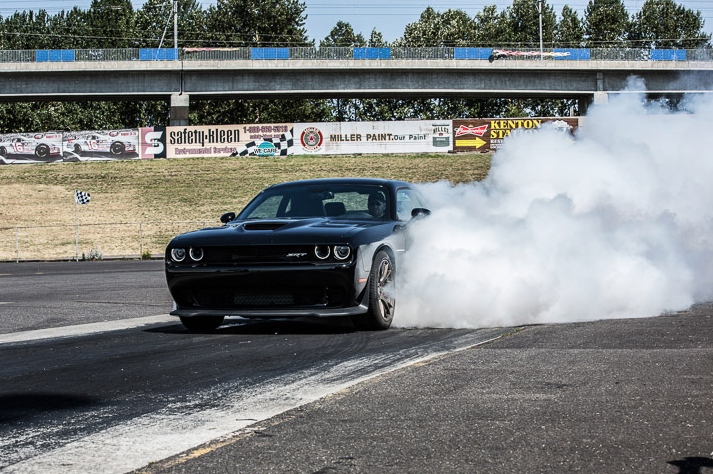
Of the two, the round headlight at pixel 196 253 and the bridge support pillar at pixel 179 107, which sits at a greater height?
the bridge support pillar at pixel 179 107

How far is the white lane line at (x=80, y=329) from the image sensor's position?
8.29 meters

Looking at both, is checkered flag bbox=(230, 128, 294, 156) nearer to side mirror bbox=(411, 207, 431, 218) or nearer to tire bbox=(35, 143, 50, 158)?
tire bbox=(35, 143, 50, 158)

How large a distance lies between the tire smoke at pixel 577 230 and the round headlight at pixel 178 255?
6.85 ft

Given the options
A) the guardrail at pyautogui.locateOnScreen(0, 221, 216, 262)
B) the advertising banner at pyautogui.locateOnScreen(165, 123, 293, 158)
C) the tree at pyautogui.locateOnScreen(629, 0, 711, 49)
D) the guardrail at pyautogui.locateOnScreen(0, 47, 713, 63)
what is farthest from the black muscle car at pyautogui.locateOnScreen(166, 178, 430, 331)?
the tree at pyautogui.locateOnScreen(629, 0, 711, 49)

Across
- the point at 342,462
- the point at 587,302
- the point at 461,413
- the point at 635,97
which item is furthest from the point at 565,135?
the point at 342,462

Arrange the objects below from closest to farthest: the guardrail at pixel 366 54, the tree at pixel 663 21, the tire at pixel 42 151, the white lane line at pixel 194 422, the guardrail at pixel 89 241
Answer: the white lane line at pixel 194 422 < the guardrail at pixel 89 241 < the tire at pixel 42 151 < the guardrail at pixel 366 54 < the tree at pixel 663 21

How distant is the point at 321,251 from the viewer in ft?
26.4

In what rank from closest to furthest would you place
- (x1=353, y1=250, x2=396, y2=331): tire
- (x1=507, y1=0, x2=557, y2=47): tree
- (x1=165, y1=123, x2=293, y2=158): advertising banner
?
(x1=353, y1=250, x2=396, y2=331): tire, (x1=165, y1=123, x2=293, y2=158): advertising banner, (x1=507, y1=0, x2=557, y2=47): tree

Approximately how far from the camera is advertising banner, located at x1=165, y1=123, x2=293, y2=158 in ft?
169

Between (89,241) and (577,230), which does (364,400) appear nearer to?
(577,230)

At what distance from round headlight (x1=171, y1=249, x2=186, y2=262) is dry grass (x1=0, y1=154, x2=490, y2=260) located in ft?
92.4

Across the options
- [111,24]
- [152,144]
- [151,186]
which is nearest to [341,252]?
[151,186]

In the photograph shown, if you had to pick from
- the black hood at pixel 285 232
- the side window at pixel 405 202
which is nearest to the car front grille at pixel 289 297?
the black hood at pixel 285 232

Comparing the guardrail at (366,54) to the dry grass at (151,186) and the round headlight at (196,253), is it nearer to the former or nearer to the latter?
the dry grass at (151,186)
